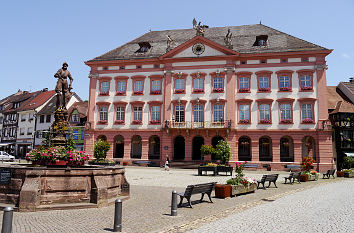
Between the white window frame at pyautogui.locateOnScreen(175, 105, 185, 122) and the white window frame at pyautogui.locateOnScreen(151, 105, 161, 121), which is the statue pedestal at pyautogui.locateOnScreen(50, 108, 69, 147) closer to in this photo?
the white window frame at pyautogui.locateOnScreen(175, 105, 185, 122)

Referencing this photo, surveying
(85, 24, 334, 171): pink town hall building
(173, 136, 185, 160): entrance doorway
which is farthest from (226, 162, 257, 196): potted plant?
(173, 136, 185, 160): entrance doorway

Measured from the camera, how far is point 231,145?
3556 cm

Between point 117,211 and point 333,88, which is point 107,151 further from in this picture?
point 333,88

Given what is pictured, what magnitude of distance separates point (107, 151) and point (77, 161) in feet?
88.0

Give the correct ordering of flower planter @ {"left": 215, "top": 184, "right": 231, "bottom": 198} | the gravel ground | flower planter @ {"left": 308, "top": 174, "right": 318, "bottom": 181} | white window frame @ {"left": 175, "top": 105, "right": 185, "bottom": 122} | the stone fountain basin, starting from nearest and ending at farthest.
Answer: the gravel ground < the stone fountain basin < flower planter @ {"left": 215, "top": 184, "right": 231, "bottom": 198} < flower planter @ {"left": 308, "top": 174, "right": 318, "bottom": 181} < white window frame @ {"left": 175, "top": 105, "right": 185, "bottom": 122}

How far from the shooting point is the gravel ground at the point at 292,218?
7812 mm

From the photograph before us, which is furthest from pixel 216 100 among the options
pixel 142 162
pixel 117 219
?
pixel 117 219

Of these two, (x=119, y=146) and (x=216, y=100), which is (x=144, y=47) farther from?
(x=119, y=146)

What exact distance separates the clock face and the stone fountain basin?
29.3 m

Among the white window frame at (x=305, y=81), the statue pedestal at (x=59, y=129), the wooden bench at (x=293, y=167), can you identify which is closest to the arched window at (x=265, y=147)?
the wooden bench at (x=293, y=167)

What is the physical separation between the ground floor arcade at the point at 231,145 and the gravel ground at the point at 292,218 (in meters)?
22.9

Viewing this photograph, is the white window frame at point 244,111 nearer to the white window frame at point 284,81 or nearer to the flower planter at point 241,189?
the white window frame at point 284,81

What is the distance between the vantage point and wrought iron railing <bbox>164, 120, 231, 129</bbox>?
35531 mm

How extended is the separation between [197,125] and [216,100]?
3800 millimetres
